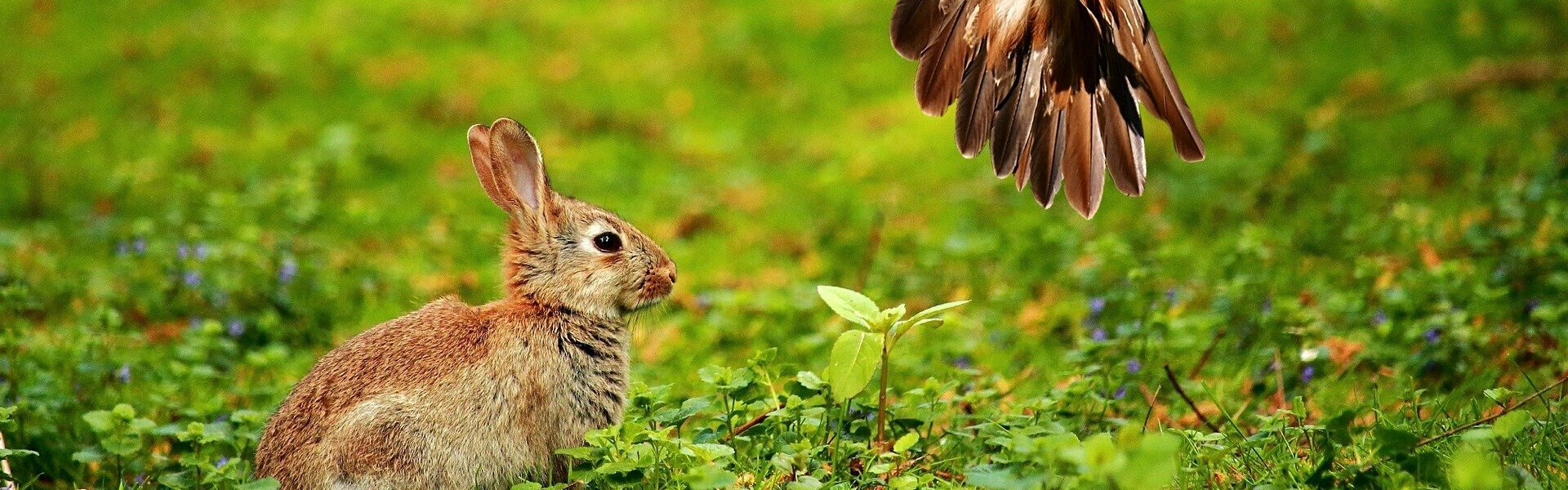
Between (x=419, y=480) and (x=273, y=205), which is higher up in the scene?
(x=273, y=205)

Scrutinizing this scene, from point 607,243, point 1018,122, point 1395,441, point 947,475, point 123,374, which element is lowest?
point 947,475

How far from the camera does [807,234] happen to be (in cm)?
767

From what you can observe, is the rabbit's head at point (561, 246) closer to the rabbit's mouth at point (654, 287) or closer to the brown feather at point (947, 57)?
the rabbit's mouth at point (654, 287)

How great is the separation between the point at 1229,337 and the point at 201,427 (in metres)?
3.23

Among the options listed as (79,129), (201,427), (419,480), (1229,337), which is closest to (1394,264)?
(1229,337)

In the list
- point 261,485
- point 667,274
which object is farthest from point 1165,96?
point 261,485

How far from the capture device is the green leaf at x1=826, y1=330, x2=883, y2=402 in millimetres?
3338

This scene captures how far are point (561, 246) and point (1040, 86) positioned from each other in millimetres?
1443

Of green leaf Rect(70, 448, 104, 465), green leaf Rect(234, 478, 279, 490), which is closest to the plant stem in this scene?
green leaf Rect(234, 478, 279, 490)

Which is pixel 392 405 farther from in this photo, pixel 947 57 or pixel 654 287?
pixel 947 57

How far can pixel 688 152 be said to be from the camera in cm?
947

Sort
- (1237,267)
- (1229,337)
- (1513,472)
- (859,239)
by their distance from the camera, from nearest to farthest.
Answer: (1513,472) < (1229,337) < (1237,267) < (859,239)

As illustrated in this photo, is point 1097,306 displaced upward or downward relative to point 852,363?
downward

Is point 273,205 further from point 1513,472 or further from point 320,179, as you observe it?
point 1513,472
